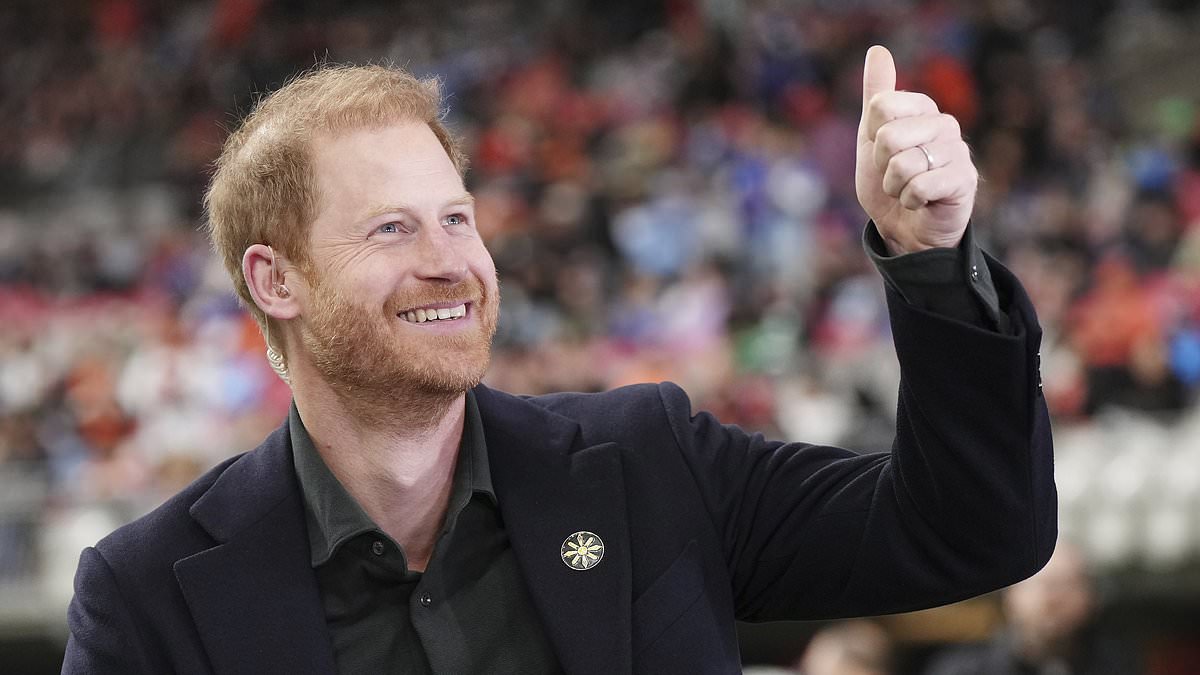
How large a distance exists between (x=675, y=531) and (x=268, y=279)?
0.72 meters

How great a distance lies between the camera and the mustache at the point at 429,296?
230 cm

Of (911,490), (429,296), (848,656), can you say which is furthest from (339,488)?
(848,656)

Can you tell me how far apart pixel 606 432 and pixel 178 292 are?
1116 cm

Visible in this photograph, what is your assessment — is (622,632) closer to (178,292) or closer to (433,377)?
(433,377)

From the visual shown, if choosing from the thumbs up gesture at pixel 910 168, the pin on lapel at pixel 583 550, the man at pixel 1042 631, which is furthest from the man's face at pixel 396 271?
the man at pixel 1042 631

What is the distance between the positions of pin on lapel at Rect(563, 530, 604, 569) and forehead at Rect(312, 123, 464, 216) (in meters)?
0.52

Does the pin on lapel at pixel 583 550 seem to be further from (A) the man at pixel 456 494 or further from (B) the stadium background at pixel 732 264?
(B) the stadium background at pixel 732 264

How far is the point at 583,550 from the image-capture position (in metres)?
2.32

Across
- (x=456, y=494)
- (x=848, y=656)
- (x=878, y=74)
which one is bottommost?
(x=848, y=656)

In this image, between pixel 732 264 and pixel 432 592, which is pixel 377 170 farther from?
pixel 732 264

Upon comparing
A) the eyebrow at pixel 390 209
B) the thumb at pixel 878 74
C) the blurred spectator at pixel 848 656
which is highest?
the thumb at pixel 878 74

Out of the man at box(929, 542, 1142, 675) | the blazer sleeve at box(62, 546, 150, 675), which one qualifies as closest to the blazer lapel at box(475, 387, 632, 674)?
the blazer sleeve at box(62, 546, 150, 675)

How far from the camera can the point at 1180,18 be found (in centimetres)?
1242

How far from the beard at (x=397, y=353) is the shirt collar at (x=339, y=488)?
110 millimetres
